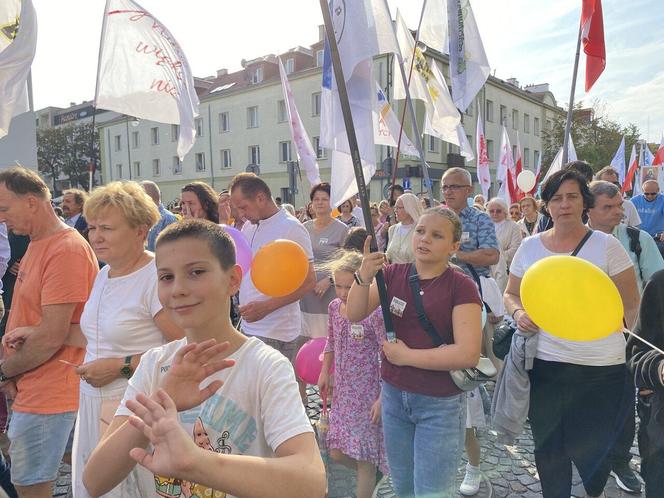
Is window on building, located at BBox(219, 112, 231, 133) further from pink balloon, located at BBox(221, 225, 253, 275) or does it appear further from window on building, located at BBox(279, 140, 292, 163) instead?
pink balloon, located at BBox(221, 225, 253, 275)

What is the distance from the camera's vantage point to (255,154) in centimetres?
3588

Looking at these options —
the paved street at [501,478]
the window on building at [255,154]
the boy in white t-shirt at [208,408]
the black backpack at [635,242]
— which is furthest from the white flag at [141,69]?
the window on building at [255,154]

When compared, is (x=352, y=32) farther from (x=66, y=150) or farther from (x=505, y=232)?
(x=66, y=150)

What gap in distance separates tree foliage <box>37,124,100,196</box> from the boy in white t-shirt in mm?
51559

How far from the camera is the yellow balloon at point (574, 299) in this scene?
1904 mm

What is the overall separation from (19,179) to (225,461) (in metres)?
2.11

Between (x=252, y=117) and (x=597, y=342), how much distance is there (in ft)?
116

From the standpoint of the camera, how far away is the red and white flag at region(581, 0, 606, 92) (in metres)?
4.81

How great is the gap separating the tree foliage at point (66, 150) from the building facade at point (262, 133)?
3.93 metres

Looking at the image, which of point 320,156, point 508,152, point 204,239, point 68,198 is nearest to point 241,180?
point 204,239

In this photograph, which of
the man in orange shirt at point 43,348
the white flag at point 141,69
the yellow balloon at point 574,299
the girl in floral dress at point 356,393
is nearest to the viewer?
the yellow balloon at point 574,299

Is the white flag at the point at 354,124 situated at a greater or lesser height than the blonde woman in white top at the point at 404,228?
greater

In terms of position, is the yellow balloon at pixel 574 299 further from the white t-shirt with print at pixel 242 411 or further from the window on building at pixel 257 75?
the window on building at pixel 257 75

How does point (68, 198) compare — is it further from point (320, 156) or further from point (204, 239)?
point (320, 156)
